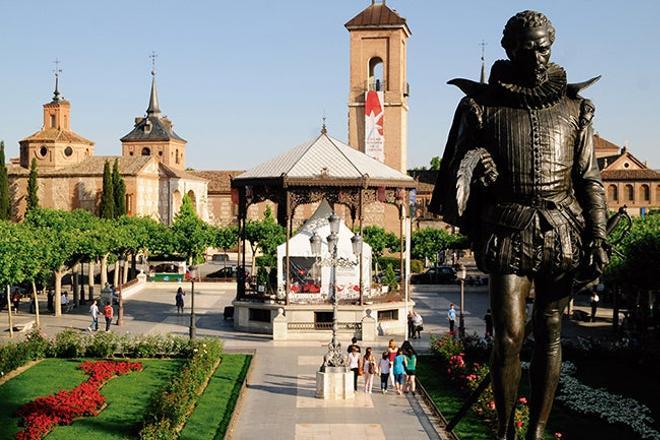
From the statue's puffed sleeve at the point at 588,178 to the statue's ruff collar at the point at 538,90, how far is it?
23 centimetres

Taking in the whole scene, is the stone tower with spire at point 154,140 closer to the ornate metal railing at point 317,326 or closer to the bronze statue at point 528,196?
the ornate metal railing at point 317,326

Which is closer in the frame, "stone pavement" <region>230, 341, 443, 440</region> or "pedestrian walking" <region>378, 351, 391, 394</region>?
"stone pavement" <region>230, 341, 443, 440</region>

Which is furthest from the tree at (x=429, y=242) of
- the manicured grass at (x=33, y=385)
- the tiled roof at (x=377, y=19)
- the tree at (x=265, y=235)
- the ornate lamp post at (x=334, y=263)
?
the manicured grass at (x=33, y=385)

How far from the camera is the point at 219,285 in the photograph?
50.4 m

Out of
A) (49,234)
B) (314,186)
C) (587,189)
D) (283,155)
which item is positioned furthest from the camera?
A: (49,234)

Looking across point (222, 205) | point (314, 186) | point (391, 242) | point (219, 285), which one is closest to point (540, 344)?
point (314, 186)

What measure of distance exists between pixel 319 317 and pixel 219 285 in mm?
20405

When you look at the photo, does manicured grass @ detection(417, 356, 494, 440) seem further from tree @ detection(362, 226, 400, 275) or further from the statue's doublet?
tree @ detection(362, 226, 400, 275)

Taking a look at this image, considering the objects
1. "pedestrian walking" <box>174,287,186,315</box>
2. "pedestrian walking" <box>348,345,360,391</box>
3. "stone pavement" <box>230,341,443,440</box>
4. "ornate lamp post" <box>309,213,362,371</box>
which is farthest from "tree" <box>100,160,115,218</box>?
"pedestrian walking" <box>348,345,360,391</box>

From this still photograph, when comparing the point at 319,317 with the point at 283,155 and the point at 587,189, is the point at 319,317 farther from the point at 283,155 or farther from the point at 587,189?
the point at 587,189

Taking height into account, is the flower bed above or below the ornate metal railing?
below

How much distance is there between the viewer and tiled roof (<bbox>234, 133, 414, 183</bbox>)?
30.9 m

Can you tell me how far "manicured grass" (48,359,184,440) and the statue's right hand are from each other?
473 inches

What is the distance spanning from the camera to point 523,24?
5922mm
